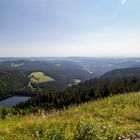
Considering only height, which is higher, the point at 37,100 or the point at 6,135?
the point at 6,135

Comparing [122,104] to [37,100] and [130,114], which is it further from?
[37,100]

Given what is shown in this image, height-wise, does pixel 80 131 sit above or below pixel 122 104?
above

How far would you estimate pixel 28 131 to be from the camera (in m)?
8.91

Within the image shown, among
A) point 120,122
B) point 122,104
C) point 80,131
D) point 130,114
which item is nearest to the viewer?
point 80,131

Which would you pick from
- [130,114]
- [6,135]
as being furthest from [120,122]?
[6,135]

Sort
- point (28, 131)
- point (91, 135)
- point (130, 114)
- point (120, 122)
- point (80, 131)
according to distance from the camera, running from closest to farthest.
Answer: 1. point (91, 135)
2. point (80, 131)
3. point (28, 131)
4. point (120, 122)
5. point (130, 114)

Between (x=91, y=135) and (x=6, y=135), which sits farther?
(x=6, y=135)

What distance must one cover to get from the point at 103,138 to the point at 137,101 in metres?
10.4

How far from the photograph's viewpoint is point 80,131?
A: 7902 mm

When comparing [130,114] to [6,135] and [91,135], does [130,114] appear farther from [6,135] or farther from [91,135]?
[6,135]

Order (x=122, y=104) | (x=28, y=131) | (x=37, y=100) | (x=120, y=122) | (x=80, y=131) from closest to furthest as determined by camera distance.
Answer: (x=80, y=131) → (x=28, y=131) → (x=120, y=122) → (x=122, y=104) → (x=37, y=100)

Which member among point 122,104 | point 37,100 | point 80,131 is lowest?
point 37,100

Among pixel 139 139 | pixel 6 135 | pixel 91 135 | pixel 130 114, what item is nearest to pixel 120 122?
pixel 130 114

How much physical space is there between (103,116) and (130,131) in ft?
12.1
